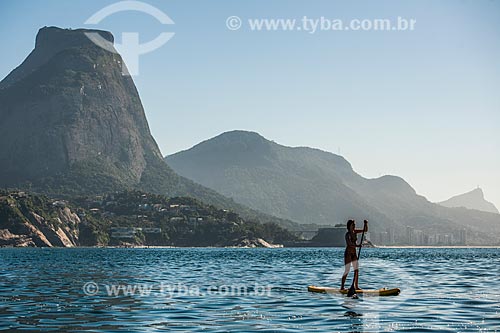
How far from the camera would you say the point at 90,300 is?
3369 cm

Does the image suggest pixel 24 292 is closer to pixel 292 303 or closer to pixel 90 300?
pixel 90 300

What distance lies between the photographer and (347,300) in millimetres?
32531

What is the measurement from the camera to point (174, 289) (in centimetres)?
4066

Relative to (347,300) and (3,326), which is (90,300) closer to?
(3,326)

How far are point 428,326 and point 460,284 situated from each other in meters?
22.5

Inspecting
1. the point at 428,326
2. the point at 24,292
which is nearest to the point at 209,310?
the point at 428,326

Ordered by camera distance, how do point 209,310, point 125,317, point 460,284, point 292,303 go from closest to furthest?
point 125,317, point 209,310, point 292,303, point 460,284

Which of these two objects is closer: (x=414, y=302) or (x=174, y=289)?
(x=414, y=302)

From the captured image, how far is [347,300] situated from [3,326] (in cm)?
1596

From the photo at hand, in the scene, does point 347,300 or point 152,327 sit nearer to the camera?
point 152,327

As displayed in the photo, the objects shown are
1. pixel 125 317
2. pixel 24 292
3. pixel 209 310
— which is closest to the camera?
pixel 125 317

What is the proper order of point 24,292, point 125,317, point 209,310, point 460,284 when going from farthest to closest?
point 460,284
point 24,292
point 209,310
point 125,317

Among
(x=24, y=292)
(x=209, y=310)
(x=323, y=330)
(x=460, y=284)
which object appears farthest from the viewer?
(x=460, y=284)

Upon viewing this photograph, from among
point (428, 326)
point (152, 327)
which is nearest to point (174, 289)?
point (152, 327)
